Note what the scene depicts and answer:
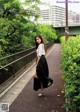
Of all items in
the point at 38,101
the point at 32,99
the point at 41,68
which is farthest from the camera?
the point at 41,68

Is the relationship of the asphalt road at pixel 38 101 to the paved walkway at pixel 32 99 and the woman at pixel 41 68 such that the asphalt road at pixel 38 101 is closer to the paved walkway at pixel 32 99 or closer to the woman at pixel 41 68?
the paved walkway at pixel 32 99

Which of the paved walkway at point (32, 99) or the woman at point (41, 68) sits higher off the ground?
the woman at point (41, 68)

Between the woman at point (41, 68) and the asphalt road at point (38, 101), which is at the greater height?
the woman at point (41, 68)

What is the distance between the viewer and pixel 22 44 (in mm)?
25438

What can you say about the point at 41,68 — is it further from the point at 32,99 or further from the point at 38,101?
the point at 38,101

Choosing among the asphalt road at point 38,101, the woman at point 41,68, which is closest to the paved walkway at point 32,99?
the asphalt road at point 38,101

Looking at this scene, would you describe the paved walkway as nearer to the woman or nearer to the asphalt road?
the asphalt road


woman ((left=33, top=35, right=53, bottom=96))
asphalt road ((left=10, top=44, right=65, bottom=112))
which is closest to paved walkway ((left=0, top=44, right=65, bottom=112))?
asphalt road ((left=10, top=44, right=65, bottom=112))

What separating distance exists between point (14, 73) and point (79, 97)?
28.8 feet

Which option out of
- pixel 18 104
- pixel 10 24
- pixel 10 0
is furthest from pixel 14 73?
pixel 10 0

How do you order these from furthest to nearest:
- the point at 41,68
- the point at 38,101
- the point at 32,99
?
the point at 41,68
the point at 32,99
the point at 38,101

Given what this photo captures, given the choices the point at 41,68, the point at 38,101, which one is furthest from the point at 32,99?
the point at 41,68

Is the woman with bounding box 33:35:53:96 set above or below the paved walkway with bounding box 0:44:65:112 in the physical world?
above

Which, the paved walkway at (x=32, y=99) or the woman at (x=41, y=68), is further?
the woman at (x=41, y=68)
